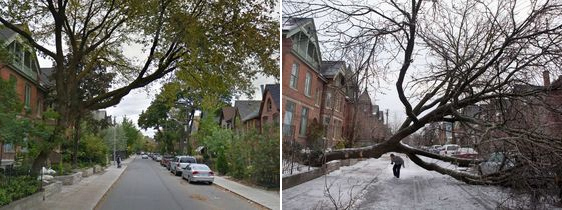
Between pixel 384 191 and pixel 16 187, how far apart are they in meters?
6.89

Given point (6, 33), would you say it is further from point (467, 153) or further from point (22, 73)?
point (467, 153)

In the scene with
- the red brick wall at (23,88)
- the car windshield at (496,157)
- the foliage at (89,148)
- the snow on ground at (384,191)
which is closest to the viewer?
the snow on ground at (384,191)

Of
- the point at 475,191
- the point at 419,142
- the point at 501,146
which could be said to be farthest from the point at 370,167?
the point at 501,146

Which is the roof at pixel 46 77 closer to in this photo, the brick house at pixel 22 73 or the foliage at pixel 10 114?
the brick house at pixel 22 73

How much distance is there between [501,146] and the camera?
5.49m

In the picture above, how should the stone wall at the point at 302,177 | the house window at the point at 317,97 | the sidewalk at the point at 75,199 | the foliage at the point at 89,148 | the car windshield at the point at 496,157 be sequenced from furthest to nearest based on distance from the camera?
the foliage at the point at 89,148, the sidewalk at the point at 75,199, the car windshield at the point at 496,157, the stone wall at the point at 302,177, the house window at the point at 317,97

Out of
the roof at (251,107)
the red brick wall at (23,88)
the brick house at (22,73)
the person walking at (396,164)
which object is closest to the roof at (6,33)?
the brick house at (22,73)

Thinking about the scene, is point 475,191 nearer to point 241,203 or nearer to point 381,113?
point 381,113

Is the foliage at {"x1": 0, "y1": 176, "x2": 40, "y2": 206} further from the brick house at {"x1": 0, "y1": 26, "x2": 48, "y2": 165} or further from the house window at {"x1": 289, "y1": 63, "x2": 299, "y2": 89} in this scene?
the house window at {"x1": 289, "y1": 63, "x2": 299, "y2": 89}

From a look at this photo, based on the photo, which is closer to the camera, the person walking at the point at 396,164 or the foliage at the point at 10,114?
the foliage at the point at 10,114

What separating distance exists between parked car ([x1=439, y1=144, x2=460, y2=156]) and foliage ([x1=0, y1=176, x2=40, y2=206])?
6.83 m

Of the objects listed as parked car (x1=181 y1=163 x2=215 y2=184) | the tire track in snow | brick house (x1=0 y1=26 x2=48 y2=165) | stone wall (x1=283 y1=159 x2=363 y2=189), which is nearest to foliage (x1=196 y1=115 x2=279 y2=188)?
stone wall (x1=283 y1=159 x2=363 y2=189)

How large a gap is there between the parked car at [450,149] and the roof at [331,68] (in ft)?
7.13

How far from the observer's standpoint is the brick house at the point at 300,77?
11.0 ft
